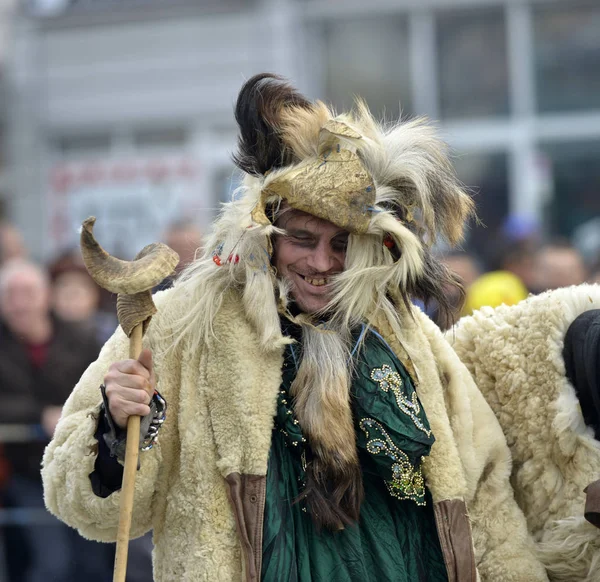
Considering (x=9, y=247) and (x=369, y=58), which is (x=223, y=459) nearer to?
(x=9, y=247)

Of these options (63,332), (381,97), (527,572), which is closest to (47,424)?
(63,332)

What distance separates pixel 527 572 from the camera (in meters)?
2.92

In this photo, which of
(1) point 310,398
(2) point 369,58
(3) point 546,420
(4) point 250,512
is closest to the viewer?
(4) point 250,512

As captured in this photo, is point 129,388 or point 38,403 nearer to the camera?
point 129,388

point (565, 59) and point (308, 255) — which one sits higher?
point (565, 59)

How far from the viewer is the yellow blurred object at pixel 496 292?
5.45 m

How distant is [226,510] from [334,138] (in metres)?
1.02

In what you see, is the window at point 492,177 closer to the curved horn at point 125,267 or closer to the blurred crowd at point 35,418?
the blurred crowd at point 35,418

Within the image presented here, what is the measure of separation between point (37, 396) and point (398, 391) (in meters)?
3.16

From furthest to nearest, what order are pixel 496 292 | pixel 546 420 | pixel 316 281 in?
pixel 496 292 < pixel 546 420 < pixel 316 281

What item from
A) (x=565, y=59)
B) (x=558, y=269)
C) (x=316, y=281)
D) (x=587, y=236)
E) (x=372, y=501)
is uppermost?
(x=565, y=59)

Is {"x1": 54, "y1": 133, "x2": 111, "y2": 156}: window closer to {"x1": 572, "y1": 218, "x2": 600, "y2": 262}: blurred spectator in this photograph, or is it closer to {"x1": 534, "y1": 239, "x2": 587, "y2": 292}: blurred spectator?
{"x1": 572, "y1": 218, "x2": 600, "y2": 262}: blurred spectator

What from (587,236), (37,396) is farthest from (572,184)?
(37,396)

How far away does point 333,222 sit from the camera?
2836mm
